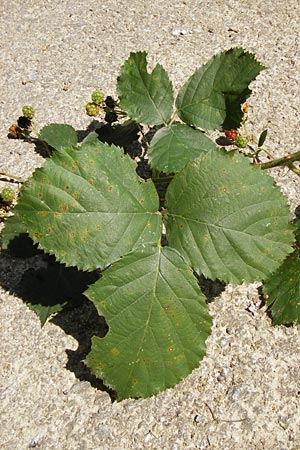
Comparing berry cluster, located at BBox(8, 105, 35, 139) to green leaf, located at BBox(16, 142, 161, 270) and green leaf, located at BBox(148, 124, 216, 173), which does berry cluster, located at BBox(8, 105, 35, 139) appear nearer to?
green leaf, located at BBox(148, 124, 216, 173)

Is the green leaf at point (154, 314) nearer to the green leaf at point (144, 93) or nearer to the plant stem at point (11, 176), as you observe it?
the green leaf at point (144, 93)

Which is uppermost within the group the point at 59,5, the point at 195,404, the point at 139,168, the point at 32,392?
the point at 59,5

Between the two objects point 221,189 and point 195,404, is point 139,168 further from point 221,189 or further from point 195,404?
point 195,404

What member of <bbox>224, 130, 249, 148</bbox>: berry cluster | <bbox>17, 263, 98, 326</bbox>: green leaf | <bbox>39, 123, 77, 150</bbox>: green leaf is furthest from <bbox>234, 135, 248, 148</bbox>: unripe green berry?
<bbox>17, 263, 98, 326</bbox>: green leaf

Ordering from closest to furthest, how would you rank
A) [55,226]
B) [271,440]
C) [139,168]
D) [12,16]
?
[55,226] → [271,440] → [139,168] → [12,16]

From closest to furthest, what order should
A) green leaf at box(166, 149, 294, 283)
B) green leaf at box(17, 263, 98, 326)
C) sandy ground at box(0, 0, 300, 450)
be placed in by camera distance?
1. green leaf at box(166, 149, 294, 283)
2. sandy ground at box(0, 0, 300, 450)
3. green leaf at box(17, 263, 98, 326)

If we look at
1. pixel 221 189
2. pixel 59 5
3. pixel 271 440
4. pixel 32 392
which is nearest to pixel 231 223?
pixel 221 189
